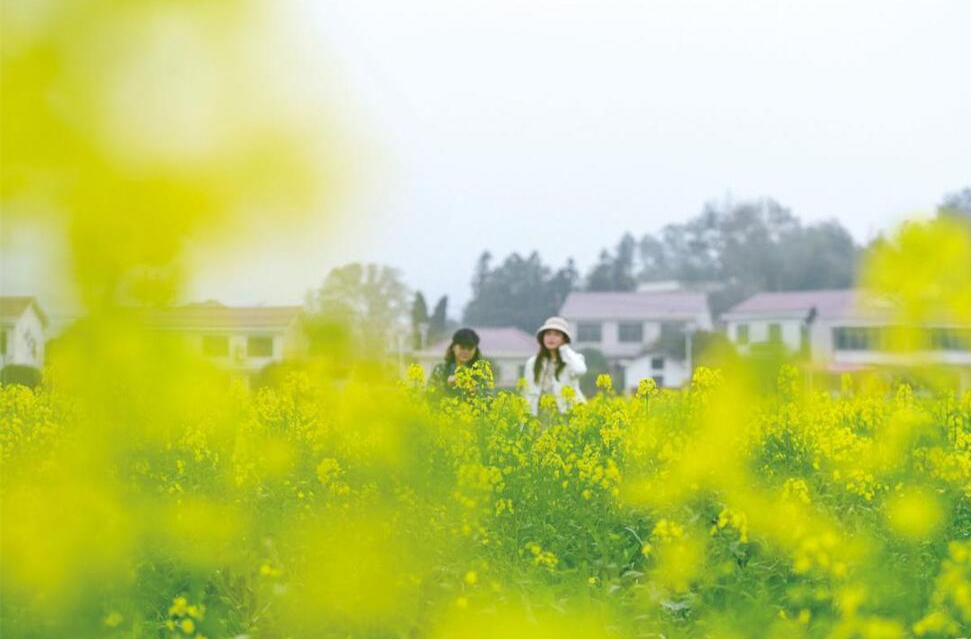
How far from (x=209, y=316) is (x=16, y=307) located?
0.29 metres

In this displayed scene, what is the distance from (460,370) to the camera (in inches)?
166

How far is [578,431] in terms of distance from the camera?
400cm

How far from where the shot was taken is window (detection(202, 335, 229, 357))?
1.21 m

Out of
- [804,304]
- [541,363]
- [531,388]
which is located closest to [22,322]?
[531,388]

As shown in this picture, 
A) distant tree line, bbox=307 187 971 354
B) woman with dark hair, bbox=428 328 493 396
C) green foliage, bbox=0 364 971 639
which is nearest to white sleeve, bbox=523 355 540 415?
woman with dark hair, bbox=428 328 493 396

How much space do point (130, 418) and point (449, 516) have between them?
154 centimetres

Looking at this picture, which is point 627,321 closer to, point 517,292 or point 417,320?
point 517,292

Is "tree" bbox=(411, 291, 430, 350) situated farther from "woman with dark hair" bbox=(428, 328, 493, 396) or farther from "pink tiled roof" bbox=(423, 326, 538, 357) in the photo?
"pink tiled roof" bbox=(423, 326, 538, 357)

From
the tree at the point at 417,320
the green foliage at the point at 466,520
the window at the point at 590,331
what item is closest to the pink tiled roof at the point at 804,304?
the window at the point at 590,331

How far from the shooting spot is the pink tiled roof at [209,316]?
1137 mm

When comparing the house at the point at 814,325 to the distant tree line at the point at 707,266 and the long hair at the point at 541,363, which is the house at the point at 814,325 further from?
the long hair at the point at 541,363

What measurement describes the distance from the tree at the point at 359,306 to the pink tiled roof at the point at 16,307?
28 centimetres

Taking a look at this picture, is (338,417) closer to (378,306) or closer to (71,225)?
(378,306)

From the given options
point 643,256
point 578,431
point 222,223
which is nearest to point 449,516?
point 578,431
